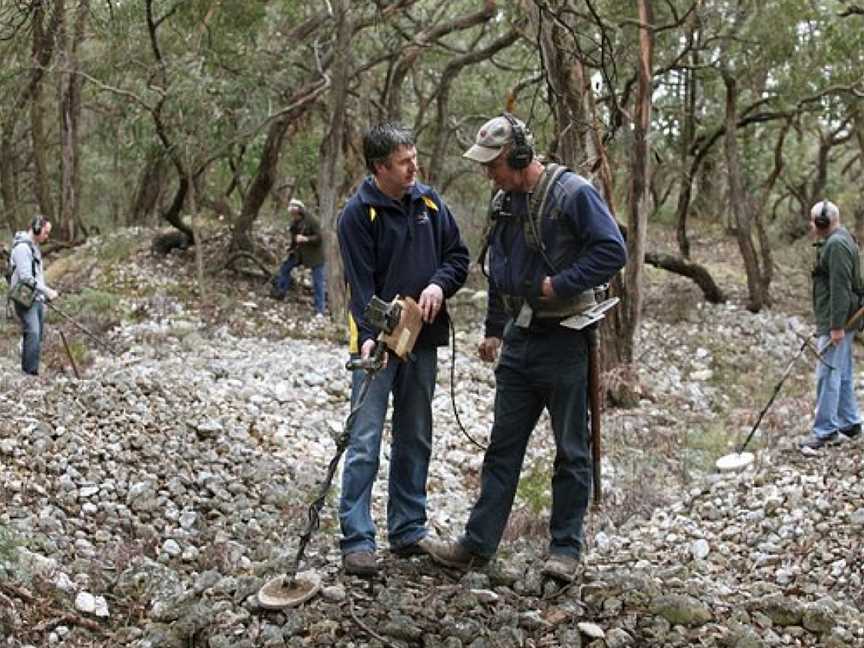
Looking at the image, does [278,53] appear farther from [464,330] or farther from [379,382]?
[379,382]

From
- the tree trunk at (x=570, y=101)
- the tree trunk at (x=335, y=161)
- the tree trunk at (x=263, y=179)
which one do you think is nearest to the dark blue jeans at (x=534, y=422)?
the tree trunk at (x=570, y=101)

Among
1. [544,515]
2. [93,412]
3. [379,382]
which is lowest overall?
[544,515]

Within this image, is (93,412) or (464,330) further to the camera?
(464,330)

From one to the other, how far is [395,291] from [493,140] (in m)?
0.83

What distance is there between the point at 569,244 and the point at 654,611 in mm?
1635

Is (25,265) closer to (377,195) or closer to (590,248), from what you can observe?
(377,195)

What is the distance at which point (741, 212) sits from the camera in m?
17.3

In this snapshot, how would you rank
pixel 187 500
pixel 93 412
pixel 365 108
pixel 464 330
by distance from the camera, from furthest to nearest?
pixel 365 108, pixel 464 330, pixel 93 412, pixel 187 500

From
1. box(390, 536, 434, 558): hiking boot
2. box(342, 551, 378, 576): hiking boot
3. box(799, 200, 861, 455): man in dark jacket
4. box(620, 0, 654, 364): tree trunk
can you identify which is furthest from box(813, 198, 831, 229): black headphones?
box(342, 551, 378, 576): hiking boot

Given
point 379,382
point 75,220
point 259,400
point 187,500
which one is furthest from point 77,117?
point 379,382

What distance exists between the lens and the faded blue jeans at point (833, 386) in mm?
8258

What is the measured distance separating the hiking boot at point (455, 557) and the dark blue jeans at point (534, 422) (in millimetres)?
40

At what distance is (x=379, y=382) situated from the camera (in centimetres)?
468

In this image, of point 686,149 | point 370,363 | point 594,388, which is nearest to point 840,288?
point 594,388
